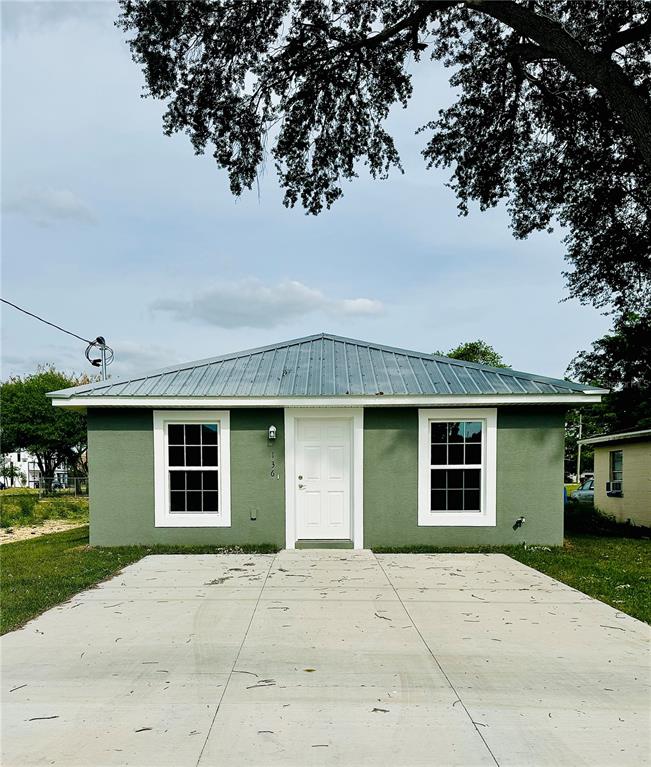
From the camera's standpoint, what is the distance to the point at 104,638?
4.96 m

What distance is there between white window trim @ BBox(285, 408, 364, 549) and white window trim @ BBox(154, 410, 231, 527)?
1.01 meters

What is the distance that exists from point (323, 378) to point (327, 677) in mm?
6174

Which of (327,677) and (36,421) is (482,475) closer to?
(327,677)

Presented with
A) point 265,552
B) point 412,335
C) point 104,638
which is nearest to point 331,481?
point 265,552

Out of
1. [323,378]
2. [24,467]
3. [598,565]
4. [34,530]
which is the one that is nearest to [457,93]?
[323,378]

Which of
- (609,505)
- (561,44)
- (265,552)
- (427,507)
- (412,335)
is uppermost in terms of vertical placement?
(561,44)

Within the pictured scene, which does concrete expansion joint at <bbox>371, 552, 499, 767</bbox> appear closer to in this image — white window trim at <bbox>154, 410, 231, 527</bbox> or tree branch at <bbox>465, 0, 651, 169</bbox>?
white window trim at <bbox>154, 410, 231, 527</bbox>

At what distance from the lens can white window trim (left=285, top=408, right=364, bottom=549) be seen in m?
9.30

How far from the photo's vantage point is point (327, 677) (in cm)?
407

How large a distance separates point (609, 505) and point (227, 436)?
1423 centimetres

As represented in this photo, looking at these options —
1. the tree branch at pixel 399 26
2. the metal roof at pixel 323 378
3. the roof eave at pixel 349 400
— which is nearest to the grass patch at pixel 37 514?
the metal roof at pixel 323 378

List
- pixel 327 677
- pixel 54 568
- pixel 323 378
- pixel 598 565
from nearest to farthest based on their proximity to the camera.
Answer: pixel 327 677
pixel 54 568
pixel 598 565
pixel 323 378

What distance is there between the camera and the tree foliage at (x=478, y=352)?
44.6 meters

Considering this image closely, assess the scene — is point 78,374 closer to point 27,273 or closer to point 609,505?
point 27,273
